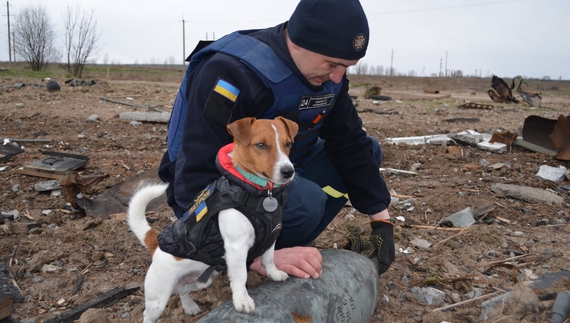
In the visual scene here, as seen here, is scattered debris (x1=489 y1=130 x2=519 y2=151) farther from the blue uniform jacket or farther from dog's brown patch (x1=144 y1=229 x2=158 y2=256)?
dog's brown patch (x1=144 y1=229 x2=158 y2=256)

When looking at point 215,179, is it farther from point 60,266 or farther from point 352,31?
point 60,266

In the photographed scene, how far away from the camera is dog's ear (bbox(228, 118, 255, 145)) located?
221cm

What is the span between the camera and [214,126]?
2465 millimetres

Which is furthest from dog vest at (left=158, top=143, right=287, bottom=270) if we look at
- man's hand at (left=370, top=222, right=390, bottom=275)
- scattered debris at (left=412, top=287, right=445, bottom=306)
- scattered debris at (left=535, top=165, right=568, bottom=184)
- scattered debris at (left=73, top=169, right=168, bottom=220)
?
scattered debris at (left=535, top=165, right=568, bottom=184)

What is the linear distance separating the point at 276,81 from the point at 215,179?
2.14 feet

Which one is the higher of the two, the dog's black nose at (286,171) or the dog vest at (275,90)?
the dog vest at (275,90)

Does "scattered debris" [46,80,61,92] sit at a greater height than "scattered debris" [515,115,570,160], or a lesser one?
greater

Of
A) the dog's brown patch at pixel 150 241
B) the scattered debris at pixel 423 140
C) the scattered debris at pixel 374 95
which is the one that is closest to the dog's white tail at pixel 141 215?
the dog's brown patch at pixel 150 241

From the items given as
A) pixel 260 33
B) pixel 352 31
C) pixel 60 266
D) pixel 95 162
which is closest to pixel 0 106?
pixel 95 162

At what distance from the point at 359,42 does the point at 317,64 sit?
0.26 m

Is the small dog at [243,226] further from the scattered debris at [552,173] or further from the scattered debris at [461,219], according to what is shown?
the scattered debris at [552,173]

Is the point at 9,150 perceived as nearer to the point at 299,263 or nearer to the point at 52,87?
the point at 299,263

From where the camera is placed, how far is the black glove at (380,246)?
3.07 m

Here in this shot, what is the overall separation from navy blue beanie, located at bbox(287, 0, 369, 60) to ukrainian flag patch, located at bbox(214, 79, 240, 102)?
1.59 ft
